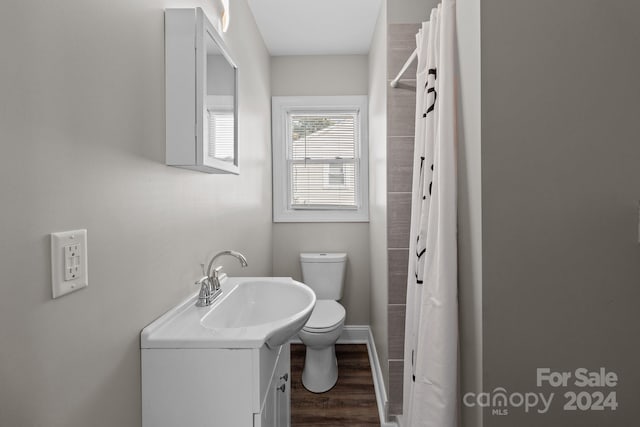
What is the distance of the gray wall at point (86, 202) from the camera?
623 mm

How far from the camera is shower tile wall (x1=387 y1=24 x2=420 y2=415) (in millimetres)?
1992

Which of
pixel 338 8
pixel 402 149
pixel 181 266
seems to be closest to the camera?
pixel 181 266

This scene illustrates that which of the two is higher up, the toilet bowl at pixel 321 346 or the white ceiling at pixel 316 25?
the white ceiling at pixel 316 25

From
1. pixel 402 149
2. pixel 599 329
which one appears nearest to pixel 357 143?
pixel 402 149

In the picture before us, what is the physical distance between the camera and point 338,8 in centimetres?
236

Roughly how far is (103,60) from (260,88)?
1881 mm

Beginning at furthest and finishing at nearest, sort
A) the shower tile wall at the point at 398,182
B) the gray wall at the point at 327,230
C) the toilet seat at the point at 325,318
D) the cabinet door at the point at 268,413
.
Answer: the gray wall at the point at 327,230 < the toilet seat at the point at 325,318 < the shower tile wall at the point at 398,182 < the cabinet door at the point at 268,413

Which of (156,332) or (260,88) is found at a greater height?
(260,88)

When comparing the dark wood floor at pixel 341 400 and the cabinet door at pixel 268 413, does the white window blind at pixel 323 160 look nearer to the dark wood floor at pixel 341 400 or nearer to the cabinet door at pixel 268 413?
the dark wood floor at pixel 341 400

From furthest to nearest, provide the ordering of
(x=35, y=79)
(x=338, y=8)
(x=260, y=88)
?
(x=260, y=88), (x=338, y=8), (x=35, y=79)

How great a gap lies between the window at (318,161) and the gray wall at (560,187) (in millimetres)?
2167

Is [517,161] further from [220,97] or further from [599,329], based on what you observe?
[220,97]

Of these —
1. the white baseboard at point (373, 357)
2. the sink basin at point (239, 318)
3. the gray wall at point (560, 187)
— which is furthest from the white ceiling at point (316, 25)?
the white baseboard at point (373, 357)

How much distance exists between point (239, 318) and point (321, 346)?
37.3 inches
